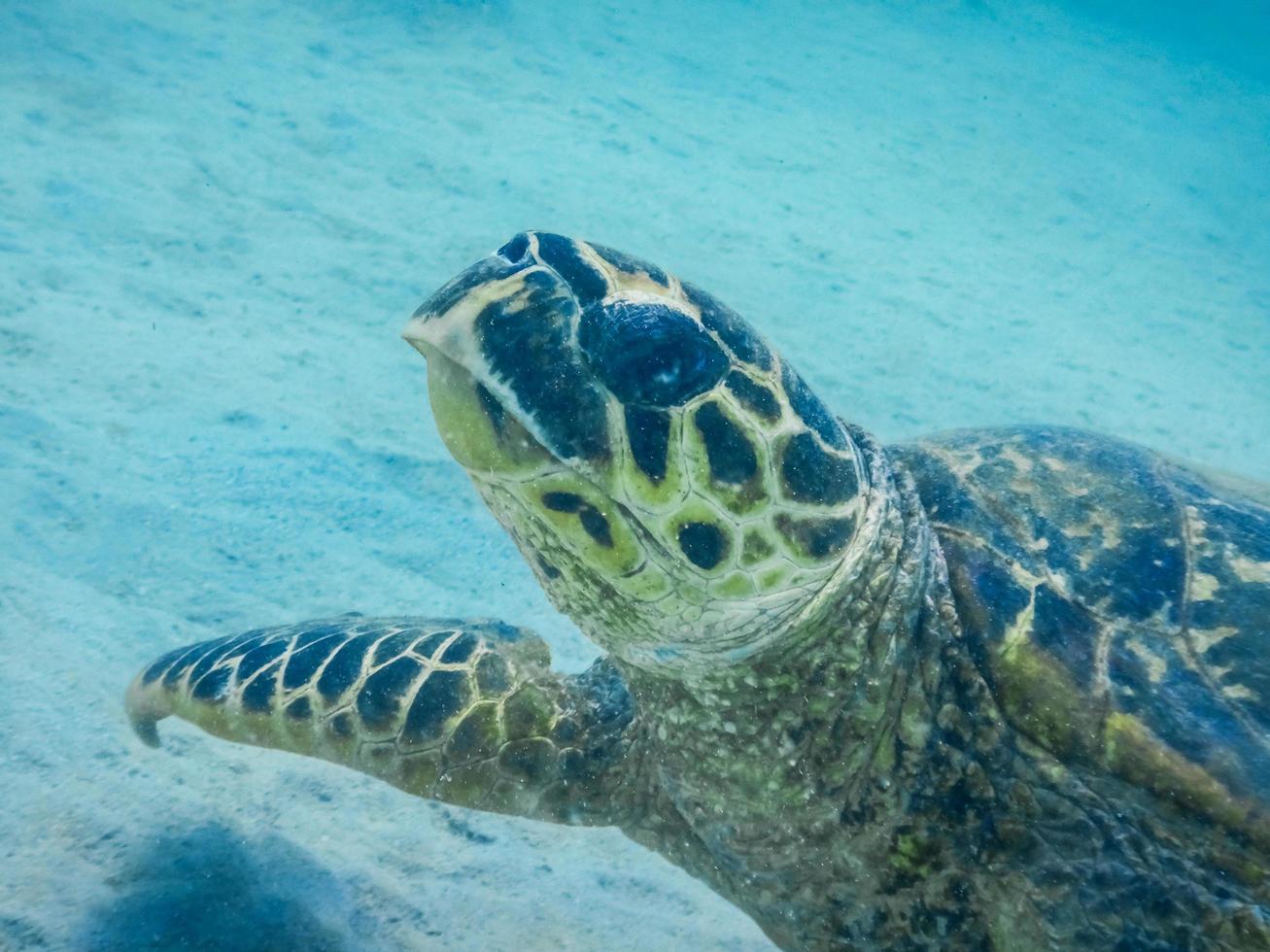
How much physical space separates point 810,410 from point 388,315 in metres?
4.89

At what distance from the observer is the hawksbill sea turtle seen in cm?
152

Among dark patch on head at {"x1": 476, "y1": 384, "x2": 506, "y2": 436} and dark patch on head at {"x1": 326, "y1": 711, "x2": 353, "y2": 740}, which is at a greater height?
dark patch on head at {"x1": 476, "y1": 384, "x2": 506, "y2": 436}

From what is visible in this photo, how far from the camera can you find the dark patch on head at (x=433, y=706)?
7.80ft

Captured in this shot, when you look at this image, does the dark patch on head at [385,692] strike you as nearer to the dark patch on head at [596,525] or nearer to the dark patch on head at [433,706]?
the dark patch on head at [433,706]

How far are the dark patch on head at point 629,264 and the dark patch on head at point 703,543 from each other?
48 cm

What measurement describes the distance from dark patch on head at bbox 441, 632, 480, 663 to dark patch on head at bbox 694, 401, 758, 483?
4.18 ft

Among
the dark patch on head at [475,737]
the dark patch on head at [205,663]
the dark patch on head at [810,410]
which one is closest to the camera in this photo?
the dark patch on head at [810,410]

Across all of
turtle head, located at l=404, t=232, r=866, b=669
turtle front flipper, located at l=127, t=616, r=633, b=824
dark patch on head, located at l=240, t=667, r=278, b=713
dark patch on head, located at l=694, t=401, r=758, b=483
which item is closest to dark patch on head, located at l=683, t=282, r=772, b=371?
turtle head, located at l=404, t=232, r=866, b=669

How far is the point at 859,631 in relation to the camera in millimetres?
1873

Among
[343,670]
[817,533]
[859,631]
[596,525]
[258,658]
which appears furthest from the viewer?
[258,658]

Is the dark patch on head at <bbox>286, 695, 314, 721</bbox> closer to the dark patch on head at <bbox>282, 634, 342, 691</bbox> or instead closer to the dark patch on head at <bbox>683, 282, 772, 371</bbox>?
the dark patch on head at <bbox>282, 634, 342, 691</bbox>

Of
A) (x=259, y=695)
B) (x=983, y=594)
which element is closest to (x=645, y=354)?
(x=983, y=594)

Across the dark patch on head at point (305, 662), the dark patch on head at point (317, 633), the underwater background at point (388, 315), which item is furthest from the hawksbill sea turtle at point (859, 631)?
the underwater background at point (388, 315)

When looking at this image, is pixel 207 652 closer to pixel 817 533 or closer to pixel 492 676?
pixel 492 676
